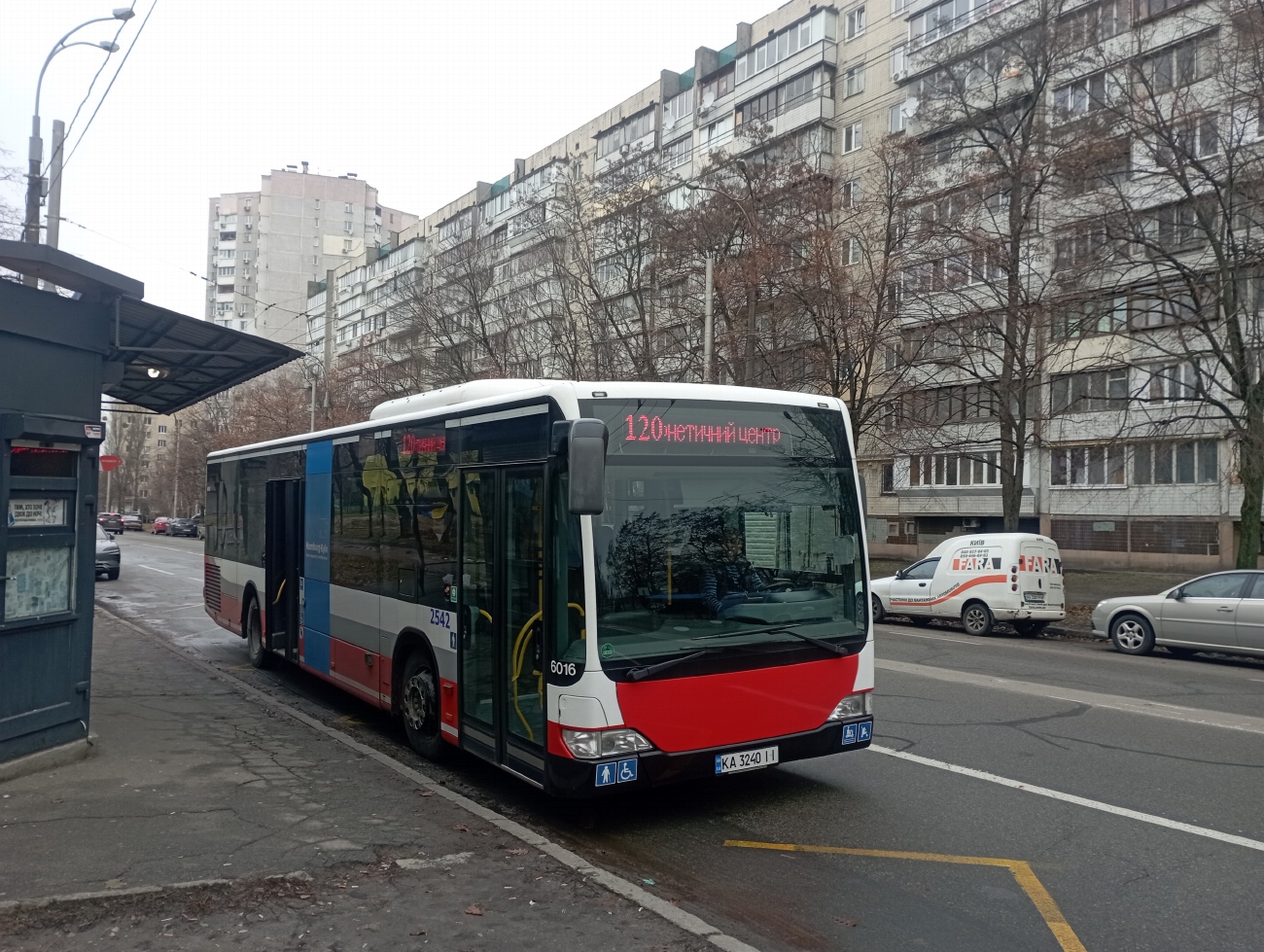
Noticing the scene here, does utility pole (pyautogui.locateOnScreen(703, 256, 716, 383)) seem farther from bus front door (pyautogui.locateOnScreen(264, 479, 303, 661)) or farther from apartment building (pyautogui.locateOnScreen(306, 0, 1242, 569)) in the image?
bus front door (pyautogui.locateOnScreen(264, 479, 303, 661))

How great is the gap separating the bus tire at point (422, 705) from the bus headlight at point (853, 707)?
2.90 m

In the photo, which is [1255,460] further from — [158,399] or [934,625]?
[158,399]

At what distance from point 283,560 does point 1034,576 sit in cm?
1313

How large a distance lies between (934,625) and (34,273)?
17530 mm

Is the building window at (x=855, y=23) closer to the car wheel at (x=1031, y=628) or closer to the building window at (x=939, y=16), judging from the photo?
the building window at (x=939, y=16)

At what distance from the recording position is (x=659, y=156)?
30.4 m

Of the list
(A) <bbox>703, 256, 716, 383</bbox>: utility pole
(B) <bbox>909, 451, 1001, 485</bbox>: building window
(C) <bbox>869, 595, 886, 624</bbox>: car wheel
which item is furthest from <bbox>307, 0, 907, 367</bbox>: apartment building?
(B) <bbox>909, 451, 1001, 485</bbox>: building window

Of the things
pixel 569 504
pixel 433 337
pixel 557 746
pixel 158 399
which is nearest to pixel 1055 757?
pixel 557 746

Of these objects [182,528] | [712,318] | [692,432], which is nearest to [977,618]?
[712,318]

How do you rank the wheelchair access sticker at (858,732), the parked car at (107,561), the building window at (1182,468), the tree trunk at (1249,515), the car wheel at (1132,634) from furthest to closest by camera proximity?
→ the building window at (1182,468)
the parked car at (107,561)
the tree trunk at (1249,515)
the car wheel at (1132,634)
the wheelchair access sticker at (858,732)

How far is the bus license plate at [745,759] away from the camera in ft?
20.3

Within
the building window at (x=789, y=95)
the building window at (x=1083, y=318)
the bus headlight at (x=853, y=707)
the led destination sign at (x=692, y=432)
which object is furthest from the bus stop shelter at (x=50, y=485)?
the building window at (x=789, y=95)

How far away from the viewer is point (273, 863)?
17.4 feet

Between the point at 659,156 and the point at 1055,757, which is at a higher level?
the point at 659,156
